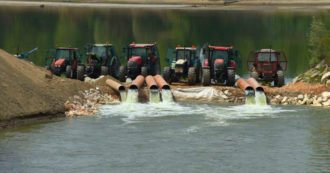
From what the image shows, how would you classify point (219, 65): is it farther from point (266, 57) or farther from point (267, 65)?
point (266, 57)

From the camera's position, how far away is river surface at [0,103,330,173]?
88.3 feet

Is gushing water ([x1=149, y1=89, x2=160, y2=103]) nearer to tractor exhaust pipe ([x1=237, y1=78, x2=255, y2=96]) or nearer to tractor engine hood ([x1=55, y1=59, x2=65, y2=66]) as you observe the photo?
tractor exhaust pipe ([x1=237, y1=78, x2=255, y2=96])

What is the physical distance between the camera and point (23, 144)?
3016 cm

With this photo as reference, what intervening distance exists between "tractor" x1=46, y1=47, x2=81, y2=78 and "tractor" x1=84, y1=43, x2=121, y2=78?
973mm

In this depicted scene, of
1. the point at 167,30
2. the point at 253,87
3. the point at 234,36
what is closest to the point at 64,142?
the point at 253,87

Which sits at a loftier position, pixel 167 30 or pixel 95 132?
pixel 167 30

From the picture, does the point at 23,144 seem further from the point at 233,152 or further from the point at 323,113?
Answer: the point at 323,113

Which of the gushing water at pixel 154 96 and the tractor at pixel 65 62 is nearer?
the gushing water at pixel 154 96

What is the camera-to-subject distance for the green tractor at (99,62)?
154 ft

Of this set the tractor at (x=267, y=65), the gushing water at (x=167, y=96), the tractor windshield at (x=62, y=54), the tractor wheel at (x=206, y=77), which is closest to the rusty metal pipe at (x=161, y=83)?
the gushing water at (x=167, y=96)

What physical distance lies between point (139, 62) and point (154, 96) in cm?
649

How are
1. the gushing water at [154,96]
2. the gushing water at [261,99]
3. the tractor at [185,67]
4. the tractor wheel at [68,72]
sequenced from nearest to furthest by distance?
the gushing water at [261,99] < the gushing water at [154,96] < the tractor at [185,67] < the tractor wheel at [68,72]

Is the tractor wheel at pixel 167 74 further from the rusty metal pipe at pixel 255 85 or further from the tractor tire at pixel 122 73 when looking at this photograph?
the rusty metal pipe at pixel 255 85

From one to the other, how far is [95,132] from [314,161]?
1057 cm
